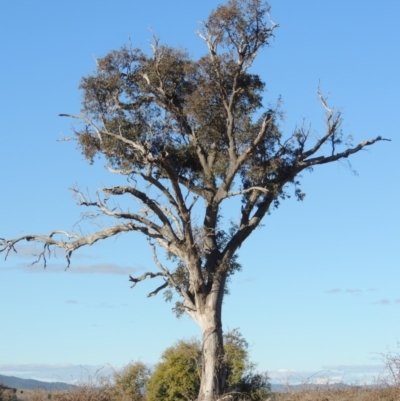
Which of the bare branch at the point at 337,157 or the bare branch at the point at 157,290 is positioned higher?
the bare branch at the point at 337,157

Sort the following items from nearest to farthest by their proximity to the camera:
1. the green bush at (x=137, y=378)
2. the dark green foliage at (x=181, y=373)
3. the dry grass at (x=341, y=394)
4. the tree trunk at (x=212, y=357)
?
the dry grass at (x=341, y=394)
the tree trunk at (x=212, y=357)
the dark green foliage at (x=181, y=373)
the green bush at (x=137, y=378)

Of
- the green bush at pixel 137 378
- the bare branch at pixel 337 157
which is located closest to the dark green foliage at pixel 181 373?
the green bush at pixel 137 378

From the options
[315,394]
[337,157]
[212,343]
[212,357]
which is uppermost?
[337,157]

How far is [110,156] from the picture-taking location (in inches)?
1138

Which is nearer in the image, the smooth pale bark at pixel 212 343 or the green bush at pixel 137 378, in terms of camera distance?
the smooth pale bark at pixel 212 343

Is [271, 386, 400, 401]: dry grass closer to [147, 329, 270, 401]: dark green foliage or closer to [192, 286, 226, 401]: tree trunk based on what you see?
[192, 286, 226, 401]: tree trunk

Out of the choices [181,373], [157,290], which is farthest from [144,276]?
[181,373]

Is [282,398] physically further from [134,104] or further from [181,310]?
[134,104]

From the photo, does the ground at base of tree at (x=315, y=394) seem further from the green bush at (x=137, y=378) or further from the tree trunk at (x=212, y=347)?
the green bush at (x=137, y=378)

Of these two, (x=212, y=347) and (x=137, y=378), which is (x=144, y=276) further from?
(x=137, y=378)

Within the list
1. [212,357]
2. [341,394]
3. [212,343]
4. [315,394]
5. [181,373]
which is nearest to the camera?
[315,394]

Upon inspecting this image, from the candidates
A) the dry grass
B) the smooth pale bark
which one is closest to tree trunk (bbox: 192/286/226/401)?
the smooth pale bark

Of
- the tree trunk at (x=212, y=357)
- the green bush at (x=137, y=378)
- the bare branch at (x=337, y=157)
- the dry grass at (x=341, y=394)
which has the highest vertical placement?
the bare branch at (x=337, y=157)

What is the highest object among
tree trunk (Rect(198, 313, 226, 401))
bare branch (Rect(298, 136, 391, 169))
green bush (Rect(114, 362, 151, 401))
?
bare branch (Rect(298, 136, 391, 169))
